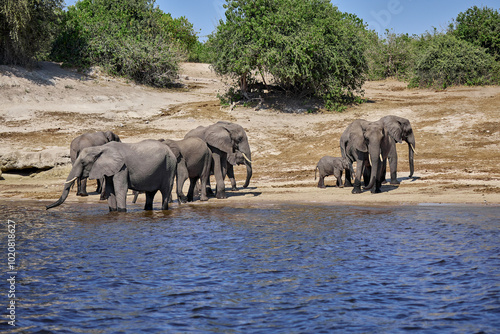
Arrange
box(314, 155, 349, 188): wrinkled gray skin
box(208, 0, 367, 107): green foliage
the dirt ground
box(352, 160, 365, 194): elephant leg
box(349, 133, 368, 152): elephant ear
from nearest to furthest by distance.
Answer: box(349, 133, 368, 152): elephant ear
box(352, 160, 365, 194): elephant leg
the dirt ground
box(314, 155, 349, 188): wrinkled gray skin
box(208, 0, 367, 107): green foliage

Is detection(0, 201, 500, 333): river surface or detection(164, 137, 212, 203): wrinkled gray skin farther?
detection(164, 137, 212, 203): wrinkled gray skin

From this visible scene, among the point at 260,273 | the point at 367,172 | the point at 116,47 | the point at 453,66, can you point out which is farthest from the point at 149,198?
the point at 453,66

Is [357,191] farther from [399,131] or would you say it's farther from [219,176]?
[219,176]

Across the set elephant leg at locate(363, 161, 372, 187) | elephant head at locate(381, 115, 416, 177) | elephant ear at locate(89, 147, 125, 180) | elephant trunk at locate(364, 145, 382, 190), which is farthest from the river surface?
elephant head at locate(381, 115, 416, 177)

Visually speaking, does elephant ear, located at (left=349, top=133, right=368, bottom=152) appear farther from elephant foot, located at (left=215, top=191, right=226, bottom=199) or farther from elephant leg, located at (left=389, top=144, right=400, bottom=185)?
elephant foot, located at (left=215, top=191, right=226, bottom=199)

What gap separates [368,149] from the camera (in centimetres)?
1531

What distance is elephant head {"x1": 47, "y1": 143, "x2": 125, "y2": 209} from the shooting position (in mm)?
11992

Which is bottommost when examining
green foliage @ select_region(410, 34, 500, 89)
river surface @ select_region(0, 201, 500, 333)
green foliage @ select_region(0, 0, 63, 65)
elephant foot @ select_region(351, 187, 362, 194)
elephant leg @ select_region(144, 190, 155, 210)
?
river surface @ select_region(0, 201, 500, 333)

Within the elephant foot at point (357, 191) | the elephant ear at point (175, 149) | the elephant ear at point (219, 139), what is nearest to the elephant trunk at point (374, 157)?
the elephant foot at point (357, 191)

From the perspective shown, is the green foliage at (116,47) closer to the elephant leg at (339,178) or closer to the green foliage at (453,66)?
the green foliage at (453,66)

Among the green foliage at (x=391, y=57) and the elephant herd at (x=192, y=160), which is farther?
the green foliage at (x=391, y=57)

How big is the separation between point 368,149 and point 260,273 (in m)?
8.09

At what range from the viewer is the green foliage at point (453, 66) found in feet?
110

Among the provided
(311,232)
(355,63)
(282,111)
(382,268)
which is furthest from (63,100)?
(382,268)
